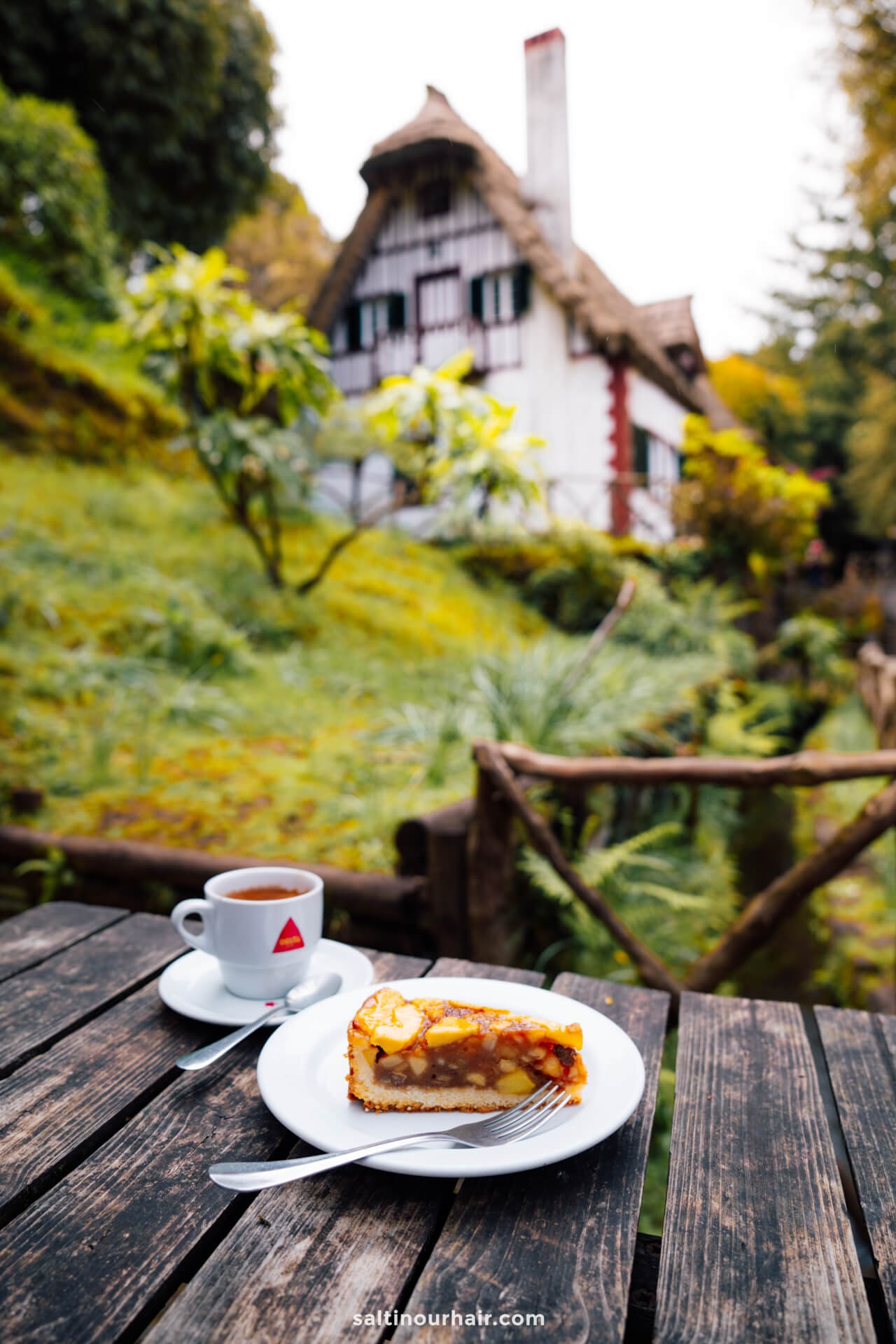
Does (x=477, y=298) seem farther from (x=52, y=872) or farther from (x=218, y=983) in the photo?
(x=218, y=983)

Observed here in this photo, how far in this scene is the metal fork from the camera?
548 millimetres

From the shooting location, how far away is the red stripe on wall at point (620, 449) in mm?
5816

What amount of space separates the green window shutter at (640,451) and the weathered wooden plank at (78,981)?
5981 millimetres

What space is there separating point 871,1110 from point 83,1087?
0.70m

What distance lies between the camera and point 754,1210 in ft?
1.91

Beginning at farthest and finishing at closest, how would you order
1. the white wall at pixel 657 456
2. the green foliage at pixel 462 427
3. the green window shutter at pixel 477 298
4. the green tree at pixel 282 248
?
the white wall at pixel 657 456 → the green tree at pixel 282 248 → the green window shutter at pixel 477 298 → the green foliage at pixel 462 427

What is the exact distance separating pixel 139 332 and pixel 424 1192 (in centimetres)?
426

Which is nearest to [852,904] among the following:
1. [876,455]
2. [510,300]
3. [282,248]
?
[510,300]

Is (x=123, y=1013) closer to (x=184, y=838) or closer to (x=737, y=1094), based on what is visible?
(x=737, y=1094)

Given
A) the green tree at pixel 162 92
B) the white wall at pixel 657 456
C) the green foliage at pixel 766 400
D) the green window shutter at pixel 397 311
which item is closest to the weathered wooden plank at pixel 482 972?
the green window shutter at pixel 397 311

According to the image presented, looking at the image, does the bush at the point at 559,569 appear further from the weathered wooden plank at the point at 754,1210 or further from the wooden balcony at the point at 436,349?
the weathered wooden plank at the point at 754,1210

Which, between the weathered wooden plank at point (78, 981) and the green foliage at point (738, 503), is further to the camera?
the green foliage at point (738, 503)

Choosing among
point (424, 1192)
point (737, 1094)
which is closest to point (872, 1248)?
point (737, 1094)

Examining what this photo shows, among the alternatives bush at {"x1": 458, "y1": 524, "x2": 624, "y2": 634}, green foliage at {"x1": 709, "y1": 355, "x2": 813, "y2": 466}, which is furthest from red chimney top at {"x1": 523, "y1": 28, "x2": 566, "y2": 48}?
green foliage at {"x1": 709, "y1": 355, "x2": 813, "y2": 466}
